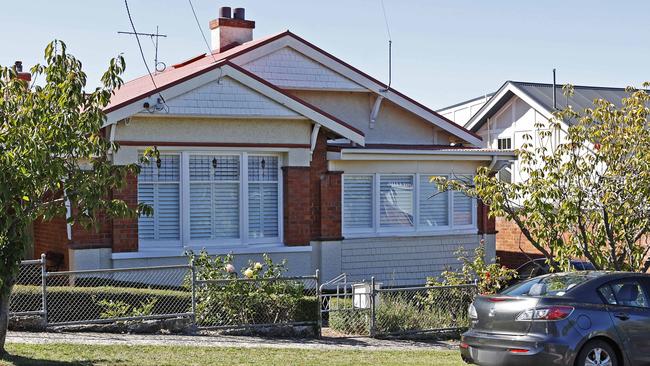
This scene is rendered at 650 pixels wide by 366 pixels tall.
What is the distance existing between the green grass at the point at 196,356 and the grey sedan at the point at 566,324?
163 cm

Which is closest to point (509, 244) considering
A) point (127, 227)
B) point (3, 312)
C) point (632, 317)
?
point (127, 227)

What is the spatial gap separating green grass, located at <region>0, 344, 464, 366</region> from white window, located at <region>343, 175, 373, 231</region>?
7.08 m

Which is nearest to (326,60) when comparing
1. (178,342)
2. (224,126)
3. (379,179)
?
(379,179)

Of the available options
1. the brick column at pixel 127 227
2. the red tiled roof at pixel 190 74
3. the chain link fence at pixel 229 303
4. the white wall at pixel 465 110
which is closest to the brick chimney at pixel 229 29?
the red tiled roof at pixel 190 74

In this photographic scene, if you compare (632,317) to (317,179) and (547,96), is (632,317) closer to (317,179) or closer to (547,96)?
(317,179)

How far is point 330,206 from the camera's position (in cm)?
1969

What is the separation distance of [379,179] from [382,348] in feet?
23.3

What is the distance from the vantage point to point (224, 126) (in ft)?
59.7

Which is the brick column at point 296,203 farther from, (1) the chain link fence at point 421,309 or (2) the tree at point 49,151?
(2) the tree at point 49,151

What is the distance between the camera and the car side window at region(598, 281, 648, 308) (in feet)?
35.3

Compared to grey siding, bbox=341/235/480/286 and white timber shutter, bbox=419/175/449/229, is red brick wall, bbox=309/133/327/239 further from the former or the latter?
white timber shutter, bbox=419/175/449/229

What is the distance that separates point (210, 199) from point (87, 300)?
15.8 ft

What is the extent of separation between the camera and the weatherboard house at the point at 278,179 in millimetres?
17516

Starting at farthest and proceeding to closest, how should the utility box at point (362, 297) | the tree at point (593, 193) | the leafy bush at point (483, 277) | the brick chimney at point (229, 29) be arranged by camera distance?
1. the brick chimney at point (229, 29)
2. the leafy bush at point (483, 277)
3. the utility box at point (362, 297)
4. the tree at point (593, 193)
